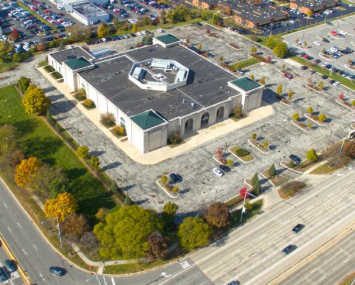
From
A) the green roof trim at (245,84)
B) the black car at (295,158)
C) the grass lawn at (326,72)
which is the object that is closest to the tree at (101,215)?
the black car at (295,158)

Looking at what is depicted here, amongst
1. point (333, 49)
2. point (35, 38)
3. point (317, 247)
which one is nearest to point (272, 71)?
point (333, 49)

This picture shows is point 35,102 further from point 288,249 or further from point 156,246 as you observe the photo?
point 288,249

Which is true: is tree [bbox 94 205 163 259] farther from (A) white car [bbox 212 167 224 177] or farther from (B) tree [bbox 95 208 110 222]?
(A) white car [bbox 212 167 224 177]

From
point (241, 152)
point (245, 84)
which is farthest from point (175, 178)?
point (245, 84)

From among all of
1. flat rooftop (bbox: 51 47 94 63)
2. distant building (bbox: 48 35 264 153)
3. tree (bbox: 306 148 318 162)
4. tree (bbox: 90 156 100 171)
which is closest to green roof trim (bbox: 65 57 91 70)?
distant building (bbox: 48 35 264 153)

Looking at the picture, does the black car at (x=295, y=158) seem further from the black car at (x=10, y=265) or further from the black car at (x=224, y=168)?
the black car at (x=10, y=265)

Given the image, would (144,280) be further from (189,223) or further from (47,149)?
(47,149)
